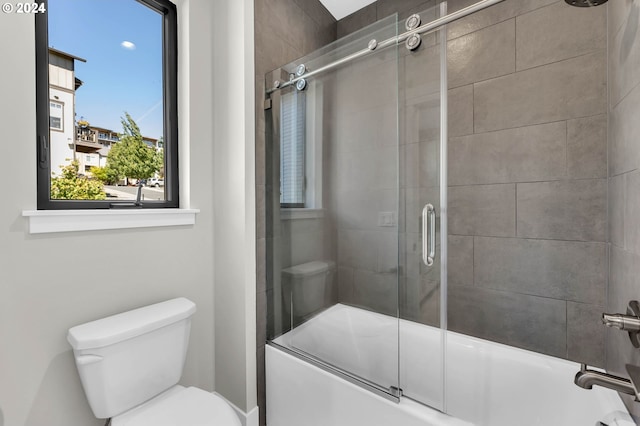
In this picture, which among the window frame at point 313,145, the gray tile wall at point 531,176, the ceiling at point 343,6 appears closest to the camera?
the gray tile wall at point 531,176

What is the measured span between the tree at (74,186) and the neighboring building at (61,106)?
0.03 metres

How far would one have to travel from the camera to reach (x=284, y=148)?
1.66 meters

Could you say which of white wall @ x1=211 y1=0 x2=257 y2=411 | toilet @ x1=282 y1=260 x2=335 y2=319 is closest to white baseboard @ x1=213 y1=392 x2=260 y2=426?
white wall @ x1=211 y1=0 x2=257 y2=411

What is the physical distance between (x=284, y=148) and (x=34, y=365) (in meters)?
1.40

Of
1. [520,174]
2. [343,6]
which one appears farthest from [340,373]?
[343,6]

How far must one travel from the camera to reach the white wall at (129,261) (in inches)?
41.6

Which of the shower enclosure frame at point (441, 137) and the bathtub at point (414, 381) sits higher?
the shower enclosure frame at point (441, 137)

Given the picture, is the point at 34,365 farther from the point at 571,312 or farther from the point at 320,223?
the point at 571,312

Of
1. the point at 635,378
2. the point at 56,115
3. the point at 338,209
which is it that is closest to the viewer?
the point at 635,378

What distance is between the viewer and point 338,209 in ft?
4.83

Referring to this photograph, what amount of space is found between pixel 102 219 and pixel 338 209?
1.06 meters

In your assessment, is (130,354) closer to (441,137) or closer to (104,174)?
(104,174)

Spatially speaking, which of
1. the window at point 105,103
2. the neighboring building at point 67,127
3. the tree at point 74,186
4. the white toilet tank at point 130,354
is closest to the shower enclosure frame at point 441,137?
the white toilet tank at point 130,354

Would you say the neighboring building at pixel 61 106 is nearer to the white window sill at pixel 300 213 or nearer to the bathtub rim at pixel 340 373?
the white window sill at pixel 300 213
